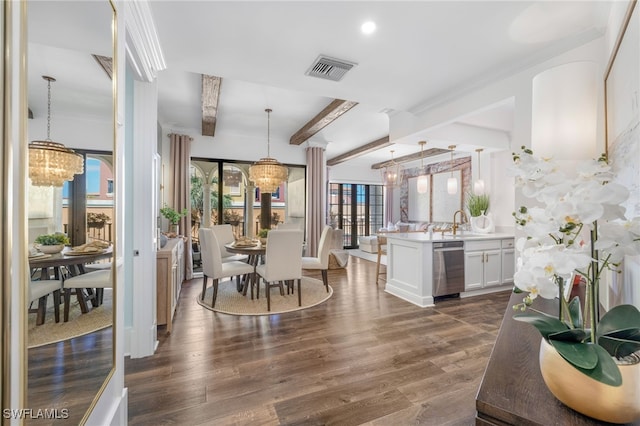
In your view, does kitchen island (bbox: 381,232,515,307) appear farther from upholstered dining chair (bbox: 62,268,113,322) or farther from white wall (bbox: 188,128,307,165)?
upholstered dining chair (bbox: 62,268,113,322)

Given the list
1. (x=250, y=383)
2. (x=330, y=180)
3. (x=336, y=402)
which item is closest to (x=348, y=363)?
(x=336, y=402)

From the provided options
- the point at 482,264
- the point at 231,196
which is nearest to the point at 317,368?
the point at 482,264

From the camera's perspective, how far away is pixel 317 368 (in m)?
2.29

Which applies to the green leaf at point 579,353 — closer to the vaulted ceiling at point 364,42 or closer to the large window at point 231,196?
the vaulted ceiling at point 364,42

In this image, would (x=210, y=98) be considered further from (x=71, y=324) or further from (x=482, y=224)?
(x=482, y=224)

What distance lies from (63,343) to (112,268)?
44 centimetres

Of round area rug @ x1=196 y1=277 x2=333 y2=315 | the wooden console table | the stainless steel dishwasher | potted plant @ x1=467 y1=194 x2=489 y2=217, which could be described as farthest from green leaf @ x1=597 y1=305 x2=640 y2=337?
potted plant @ x1=467 y1=194 x2=489 y2=217

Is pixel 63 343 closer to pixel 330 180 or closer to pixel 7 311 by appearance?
pixel 7 311

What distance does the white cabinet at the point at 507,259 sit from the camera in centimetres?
455

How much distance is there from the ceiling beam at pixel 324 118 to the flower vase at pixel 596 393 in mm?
3736

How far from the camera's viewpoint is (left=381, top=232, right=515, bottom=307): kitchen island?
12.8 feet

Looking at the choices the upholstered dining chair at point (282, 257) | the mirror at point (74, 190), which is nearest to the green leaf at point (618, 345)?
the mirror at point (74, 190)

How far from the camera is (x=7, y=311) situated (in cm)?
70

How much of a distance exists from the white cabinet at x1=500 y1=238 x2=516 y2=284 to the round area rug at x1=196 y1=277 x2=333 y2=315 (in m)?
2.75
